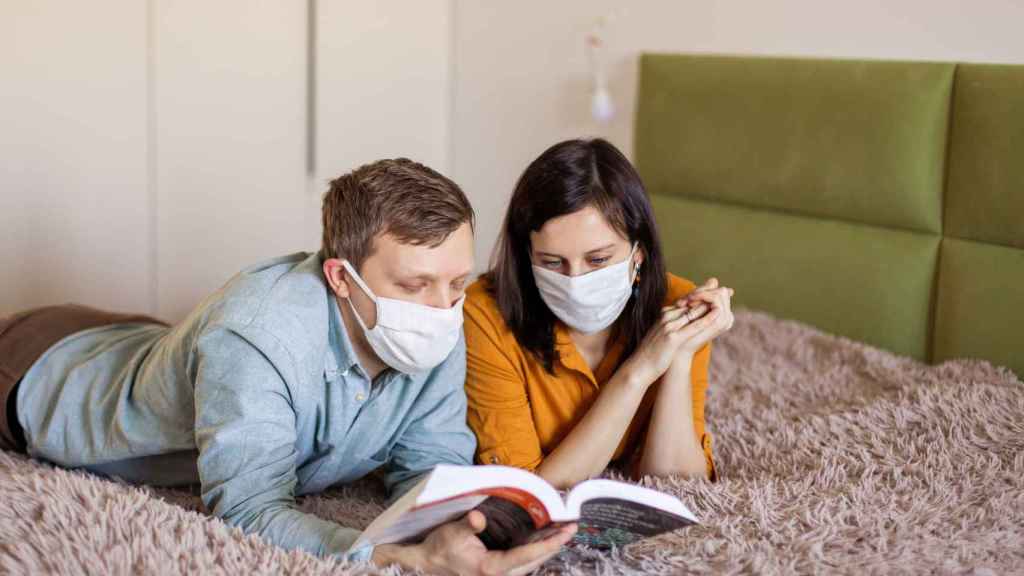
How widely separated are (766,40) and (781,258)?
0.52m

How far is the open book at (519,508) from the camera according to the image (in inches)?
46.6

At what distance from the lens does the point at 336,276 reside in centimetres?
149

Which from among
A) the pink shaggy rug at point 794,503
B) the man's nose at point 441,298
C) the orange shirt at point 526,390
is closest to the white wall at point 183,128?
the pink shaggy rug at point 794,503

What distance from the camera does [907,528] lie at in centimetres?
139

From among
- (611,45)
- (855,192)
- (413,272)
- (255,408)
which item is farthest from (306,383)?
(611,45)

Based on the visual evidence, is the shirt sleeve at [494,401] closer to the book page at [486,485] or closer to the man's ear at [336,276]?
the man's ear at [336,276]

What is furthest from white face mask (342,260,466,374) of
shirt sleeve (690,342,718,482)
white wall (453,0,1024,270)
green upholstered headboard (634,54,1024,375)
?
white wall (453,0,1024,270)

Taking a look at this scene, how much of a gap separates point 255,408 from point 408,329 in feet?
0.77

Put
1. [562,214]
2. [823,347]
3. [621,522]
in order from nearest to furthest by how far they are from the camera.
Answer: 1. [621,522]
2. [562,214]
3. [823,347]

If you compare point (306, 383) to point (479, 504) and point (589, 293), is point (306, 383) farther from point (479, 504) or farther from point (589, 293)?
point (589, 293)

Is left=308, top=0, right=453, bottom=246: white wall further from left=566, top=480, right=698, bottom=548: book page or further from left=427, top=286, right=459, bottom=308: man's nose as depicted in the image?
left=566, top=480, right=698, bottom=548: book page

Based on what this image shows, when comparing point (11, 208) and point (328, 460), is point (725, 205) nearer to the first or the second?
point (328, 460)

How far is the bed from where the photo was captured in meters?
1.31

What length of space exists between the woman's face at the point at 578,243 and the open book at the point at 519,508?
42 centimetres
